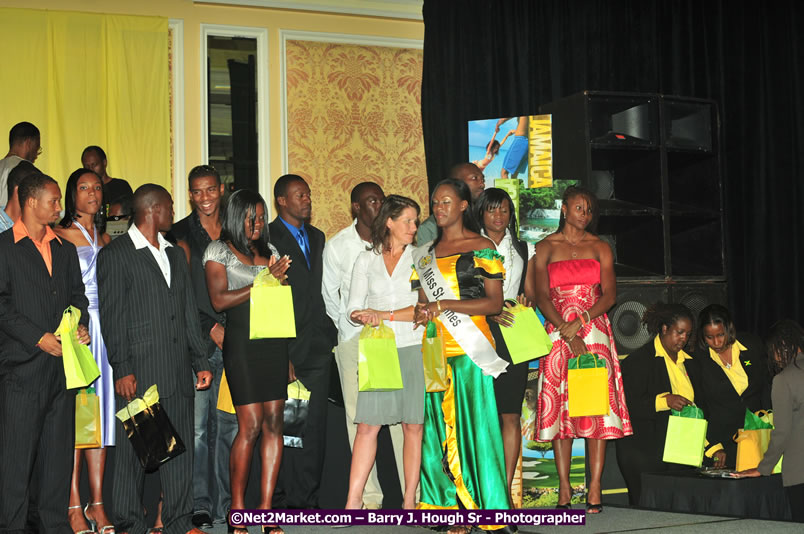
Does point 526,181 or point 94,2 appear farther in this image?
point 94,2

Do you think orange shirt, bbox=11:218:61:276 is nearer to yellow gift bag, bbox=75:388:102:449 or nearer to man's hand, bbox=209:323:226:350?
yellow gift bag, bbox=75:388:102:449

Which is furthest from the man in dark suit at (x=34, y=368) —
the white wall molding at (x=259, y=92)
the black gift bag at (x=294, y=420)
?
the white wall molding at (x=259, y=92)

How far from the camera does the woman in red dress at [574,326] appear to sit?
4.65 m

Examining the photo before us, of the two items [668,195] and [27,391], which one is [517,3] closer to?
[668,195]

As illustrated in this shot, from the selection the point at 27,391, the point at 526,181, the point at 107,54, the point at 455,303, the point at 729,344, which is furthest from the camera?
the point at 107,54

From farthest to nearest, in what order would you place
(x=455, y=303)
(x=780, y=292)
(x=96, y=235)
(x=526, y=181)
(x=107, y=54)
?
(x=780, y=292) → (x=107, y=54) → (x=526, y=181) → (x=96, y=235) → (x=455, y=303)

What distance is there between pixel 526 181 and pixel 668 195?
98cm

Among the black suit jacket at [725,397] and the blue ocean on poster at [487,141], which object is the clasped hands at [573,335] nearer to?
the black suit jacket at [725,397]

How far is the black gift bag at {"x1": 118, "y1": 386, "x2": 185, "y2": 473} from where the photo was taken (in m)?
3.59

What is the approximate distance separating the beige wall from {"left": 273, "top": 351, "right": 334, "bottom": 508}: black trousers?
2.71 metres

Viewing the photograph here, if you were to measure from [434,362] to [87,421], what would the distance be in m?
1.50

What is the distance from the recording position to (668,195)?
6.22 meters

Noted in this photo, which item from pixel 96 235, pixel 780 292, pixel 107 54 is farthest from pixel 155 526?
pixel 780 292

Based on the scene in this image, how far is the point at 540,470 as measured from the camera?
521 cm
